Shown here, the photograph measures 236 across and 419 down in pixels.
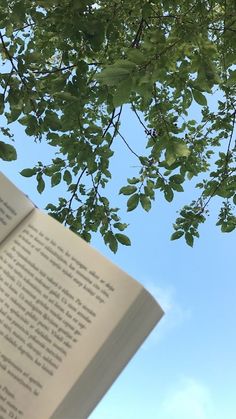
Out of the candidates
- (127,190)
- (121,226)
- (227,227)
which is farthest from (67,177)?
(227,227)

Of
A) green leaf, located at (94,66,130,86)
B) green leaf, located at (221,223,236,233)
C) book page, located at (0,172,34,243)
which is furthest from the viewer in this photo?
green leaf, located at (221,223,236,233)

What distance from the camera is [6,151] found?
7.82 ft

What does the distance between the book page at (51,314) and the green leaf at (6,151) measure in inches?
46.1

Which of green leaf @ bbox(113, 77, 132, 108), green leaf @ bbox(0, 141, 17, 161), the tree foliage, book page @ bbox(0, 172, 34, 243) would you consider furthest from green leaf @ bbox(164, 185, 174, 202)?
book page @ bbox(0, 172, 34, 243)

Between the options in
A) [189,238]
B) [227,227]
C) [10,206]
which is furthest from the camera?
[227,227]

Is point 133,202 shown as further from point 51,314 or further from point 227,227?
point 51,314

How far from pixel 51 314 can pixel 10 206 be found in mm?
371

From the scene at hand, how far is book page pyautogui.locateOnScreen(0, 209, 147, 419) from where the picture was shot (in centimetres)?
113

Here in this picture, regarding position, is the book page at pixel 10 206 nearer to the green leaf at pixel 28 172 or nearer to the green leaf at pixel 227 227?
the green leaf at pixel 28 172

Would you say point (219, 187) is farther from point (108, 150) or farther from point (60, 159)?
point (60, 159)

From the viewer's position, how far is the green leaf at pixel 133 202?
328 centimetres

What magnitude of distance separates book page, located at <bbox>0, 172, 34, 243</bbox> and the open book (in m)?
0.12

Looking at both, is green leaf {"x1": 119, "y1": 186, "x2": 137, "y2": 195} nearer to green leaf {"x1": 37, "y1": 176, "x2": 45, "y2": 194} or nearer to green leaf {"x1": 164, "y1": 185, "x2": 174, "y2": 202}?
green leaf {"x1": 164, "y1": 185, "x2": 174, "y2": 202}

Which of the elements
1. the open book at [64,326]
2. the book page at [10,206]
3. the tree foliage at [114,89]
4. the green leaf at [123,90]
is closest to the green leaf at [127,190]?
the tree foliage at [114,89]
